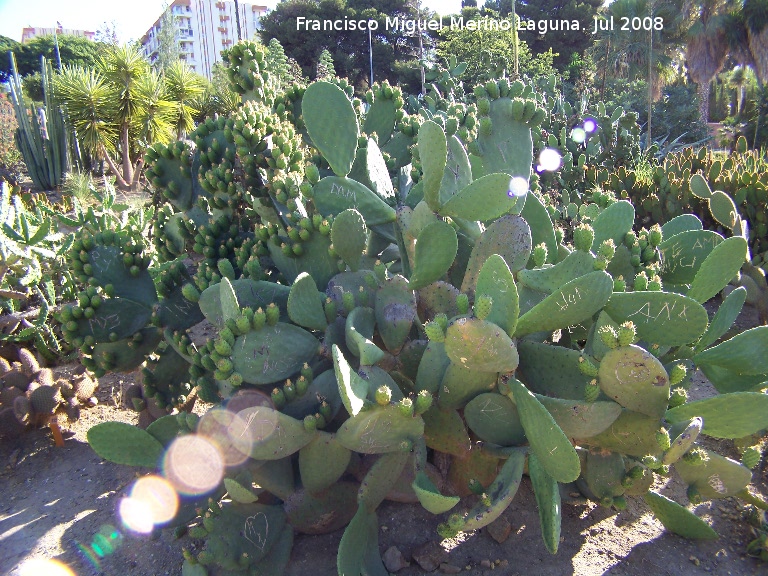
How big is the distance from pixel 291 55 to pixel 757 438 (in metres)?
30.6

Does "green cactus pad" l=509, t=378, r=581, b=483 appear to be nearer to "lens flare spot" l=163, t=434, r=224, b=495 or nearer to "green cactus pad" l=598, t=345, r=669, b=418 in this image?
"green cactus pad" l=598, t=345, r=669, b=418

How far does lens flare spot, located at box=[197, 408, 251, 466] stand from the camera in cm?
164

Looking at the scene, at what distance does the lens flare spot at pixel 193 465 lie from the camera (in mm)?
1747

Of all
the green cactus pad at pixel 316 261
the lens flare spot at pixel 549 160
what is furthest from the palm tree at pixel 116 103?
the green cactus pad at pixel 316 261

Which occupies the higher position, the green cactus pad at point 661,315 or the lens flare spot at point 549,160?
the lens flare spot at point 549,160

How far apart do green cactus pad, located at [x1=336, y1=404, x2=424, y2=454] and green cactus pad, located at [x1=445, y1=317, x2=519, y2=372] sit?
0.81 ft

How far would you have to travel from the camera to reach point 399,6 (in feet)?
99.4

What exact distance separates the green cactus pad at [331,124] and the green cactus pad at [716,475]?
5.36 ft

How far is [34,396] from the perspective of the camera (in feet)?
9.52

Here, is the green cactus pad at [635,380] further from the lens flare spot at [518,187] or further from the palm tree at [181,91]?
the palm tree at [181,91]

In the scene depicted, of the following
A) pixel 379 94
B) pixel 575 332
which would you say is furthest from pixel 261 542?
pixel 379 94

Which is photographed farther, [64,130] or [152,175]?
[64,130]

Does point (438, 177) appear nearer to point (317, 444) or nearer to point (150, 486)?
point (317, 444)

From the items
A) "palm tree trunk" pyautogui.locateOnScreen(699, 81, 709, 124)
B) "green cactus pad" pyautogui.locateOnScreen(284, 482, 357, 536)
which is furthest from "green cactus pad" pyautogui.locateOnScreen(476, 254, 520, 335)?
"palm tree trunk" pyautogui.locateOnScreen(699, 81, 709, 124)
